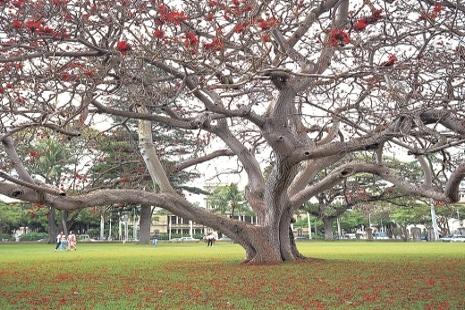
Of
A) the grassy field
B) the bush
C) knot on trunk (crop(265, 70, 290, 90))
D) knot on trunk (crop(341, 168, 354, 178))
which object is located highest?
knot on trunk (crop(265, 70, 290, 90))

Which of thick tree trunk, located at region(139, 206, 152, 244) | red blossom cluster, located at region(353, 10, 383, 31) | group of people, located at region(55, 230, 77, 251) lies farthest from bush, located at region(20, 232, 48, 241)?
red blossom cluster, located at region(353, 10, 383, 31)

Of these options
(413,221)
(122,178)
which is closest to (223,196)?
(413,221)

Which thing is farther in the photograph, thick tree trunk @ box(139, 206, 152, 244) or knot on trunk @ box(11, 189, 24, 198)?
thick tree trunk @ box(139, 206, 152, 244)

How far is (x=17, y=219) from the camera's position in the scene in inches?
2152

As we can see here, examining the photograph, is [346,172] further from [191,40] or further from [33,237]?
[33,237]

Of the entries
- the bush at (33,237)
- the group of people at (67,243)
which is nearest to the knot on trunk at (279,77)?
the group of people at (67,243)

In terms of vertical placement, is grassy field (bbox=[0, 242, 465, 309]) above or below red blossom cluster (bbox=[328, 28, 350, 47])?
below

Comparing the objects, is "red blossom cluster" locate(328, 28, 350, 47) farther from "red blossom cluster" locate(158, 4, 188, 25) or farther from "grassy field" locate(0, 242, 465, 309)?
"grassy field" locate(0, 242, 465, 309)

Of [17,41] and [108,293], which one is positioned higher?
[17,41]

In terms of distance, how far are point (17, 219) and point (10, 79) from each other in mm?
51319

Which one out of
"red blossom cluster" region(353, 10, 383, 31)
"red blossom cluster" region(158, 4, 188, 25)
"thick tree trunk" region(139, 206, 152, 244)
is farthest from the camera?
"thick tree trunk" region(139, 206, 152, 244)

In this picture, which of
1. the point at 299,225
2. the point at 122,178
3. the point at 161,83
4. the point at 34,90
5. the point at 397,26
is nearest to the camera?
the point at 34,90

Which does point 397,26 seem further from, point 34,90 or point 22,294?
point 22,294

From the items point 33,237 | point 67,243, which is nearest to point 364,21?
point 67,243
